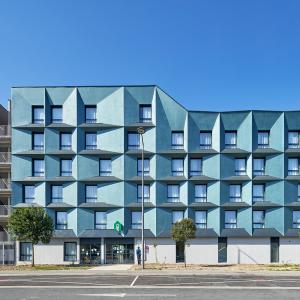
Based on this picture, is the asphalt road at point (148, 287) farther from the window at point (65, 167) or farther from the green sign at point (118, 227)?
the window at point (65, 167)

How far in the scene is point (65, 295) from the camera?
57.4 ft

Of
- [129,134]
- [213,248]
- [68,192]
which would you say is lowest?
[213,248]

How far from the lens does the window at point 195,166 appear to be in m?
36.7

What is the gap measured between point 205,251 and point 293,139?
14.6 metres

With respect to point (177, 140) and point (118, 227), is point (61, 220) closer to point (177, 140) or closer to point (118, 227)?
point (118, 227)

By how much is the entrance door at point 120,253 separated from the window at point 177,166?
8661 millimetres

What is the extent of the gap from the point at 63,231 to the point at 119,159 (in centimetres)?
911

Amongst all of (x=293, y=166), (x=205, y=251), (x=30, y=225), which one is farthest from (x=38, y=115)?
(x=293, y=166)

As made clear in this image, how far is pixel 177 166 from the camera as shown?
3688 cm

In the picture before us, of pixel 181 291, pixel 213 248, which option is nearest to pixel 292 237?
pixel 213 248

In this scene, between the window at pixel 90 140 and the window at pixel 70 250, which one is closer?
the window at pixel 70 250

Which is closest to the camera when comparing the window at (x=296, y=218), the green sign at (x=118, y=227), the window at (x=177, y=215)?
the green sign at (x=118, y=227)

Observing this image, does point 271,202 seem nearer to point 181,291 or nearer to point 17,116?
point 181,291

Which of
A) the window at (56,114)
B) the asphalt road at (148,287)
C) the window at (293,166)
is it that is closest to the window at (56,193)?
the window at (56,114)
